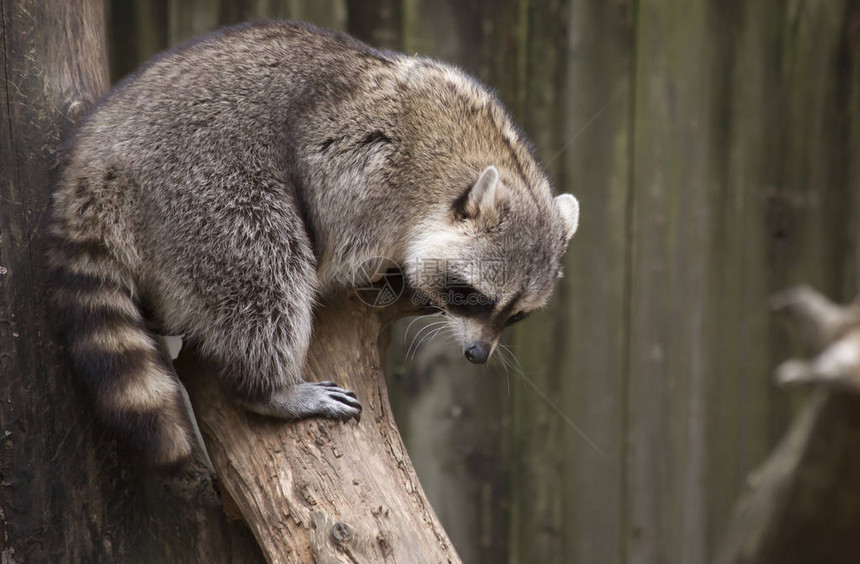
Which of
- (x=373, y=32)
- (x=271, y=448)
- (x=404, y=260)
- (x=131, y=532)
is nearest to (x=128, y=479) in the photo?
(x=131, y=532)

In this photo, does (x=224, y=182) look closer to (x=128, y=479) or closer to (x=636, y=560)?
(x=128, y=479)

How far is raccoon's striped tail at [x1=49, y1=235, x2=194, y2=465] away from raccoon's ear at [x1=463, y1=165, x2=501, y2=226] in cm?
129

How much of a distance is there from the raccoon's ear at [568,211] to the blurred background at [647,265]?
475mm

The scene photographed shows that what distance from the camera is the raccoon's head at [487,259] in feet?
10.5

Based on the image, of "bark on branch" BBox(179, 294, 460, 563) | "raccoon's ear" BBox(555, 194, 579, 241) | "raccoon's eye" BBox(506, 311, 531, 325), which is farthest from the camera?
"raccoon's ear" BBox(555, 194, 579, 241)

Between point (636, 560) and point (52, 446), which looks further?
point (636, 560)

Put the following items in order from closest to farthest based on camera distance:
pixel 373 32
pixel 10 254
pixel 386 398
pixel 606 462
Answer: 1. pixel 10 254
2. pixel 386 398
3. pixel 373 32
4. pixel 606 462

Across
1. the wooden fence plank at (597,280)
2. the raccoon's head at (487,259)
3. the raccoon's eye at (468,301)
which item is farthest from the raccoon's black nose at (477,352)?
the wooden fence plank at (597,280)

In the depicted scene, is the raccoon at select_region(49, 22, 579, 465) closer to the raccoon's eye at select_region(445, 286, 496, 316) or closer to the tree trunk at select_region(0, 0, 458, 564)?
the raccoon's eye at select_region(445, 286, 496, 316)

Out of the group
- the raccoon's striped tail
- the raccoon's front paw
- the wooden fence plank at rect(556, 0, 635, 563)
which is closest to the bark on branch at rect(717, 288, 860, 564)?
the raccoon's front paw

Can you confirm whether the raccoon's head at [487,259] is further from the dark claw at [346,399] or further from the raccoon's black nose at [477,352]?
→ the dark claw at [346,399]

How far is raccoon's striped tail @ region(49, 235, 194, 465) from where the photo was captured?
2730mm

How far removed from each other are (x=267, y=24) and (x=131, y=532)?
2.02 meters

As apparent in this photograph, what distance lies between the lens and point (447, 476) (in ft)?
13.1
